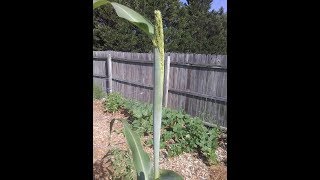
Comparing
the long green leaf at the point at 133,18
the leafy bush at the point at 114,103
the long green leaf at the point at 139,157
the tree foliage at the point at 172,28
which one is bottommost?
the leafy bush at the point at 114,103

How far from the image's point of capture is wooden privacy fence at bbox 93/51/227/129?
3.59 m

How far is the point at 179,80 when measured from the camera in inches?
167

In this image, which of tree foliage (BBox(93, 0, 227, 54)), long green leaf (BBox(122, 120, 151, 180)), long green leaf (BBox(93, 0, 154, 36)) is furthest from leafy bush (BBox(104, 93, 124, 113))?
long green leaf (BBox(93, 0, 154, 36))

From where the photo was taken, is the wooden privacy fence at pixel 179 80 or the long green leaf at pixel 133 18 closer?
the long green leaf at pixel 133 18

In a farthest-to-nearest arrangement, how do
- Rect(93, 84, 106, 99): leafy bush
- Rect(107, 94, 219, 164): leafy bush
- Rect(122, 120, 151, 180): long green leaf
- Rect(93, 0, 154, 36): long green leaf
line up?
Rect(93, 84, 106, 99): leafy bush
Rect(107, 94, 219, 164): leafy bush
Rect(122, 120, 151, 180): long green leaf
Rect(93, 0, 154, 36): long green leaf

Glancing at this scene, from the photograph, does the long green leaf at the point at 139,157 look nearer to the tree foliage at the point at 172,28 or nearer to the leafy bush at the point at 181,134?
the leafy bush at the point at 181,134

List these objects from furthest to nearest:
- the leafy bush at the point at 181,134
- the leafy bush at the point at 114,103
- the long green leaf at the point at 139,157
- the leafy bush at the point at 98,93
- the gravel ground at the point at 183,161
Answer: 1. the leafy bush at the point at 98,93
2. the leafy bush at the point at 114,103
3. the leafy bush at the point at 181,134
4. the gravel ground at the point at 183,161
5. the long green leaf at the point at 139,157

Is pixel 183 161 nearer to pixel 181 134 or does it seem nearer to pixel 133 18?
pixel 181 134

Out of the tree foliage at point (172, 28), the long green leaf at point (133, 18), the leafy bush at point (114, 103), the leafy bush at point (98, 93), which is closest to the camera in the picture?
the long green leaf at point (133, 18)

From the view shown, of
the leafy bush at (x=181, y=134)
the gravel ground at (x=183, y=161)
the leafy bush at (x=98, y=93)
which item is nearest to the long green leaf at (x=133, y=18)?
the gravel ground at (x=183, y=161)

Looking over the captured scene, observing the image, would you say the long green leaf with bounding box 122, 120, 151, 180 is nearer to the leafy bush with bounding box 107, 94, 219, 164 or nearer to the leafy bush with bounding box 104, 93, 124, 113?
A: the leafy bush with bounding box 107, 94, 219, 164

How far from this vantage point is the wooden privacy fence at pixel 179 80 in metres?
3.59
